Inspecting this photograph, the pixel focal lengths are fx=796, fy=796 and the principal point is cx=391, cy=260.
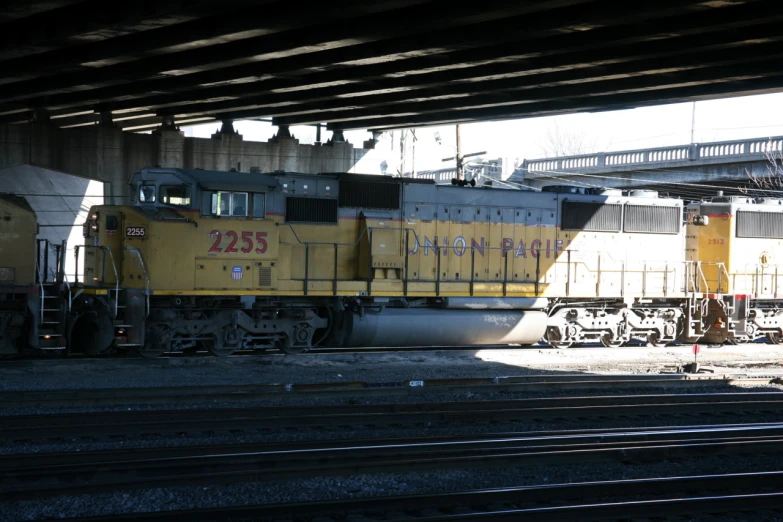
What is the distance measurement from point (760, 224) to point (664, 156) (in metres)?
13.1

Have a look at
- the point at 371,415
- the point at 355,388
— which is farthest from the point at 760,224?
the point at 371,415

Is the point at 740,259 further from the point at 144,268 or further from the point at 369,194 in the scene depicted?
the point at 144,268

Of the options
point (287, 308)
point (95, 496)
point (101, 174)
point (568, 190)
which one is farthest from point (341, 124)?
point (95, 496)

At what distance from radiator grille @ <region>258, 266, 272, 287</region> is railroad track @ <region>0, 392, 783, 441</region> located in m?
5.36

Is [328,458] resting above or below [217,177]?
below

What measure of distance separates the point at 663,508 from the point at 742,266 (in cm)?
1512

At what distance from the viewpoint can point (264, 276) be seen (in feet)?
48.2

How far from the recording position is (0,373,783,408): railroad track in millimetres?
9852

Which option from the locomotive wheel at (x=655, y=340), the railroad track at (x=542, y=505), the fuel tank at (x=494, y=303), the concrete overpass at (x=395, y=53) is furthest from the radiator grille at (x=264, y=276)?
the locomotive wheel at (x=655, y=340)

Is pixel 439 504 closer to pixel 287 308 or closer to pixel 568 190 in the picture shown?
pixel 287 308

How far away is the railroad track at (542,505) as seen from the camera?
5.64 meters

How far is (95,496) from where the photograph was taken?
6.19 meters

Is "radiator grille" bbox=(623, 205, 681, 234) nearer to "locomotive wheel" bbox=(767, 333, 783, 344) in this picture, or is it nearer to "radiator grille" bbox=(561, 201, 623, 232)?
"radiator grille" bbox=(561, 201, 623, 232)

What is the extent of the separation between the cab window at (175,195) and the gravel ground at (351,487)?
331 inches
